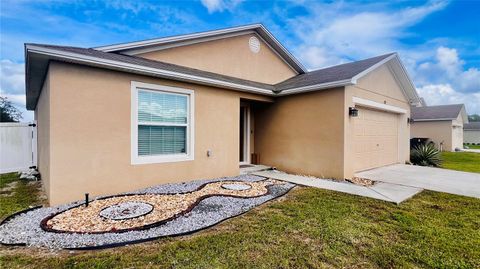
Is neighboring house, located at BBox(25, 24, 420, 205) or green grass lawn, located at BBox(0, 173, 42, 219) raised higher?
neighboring house, located at BBox(25, 24, 420, 205)

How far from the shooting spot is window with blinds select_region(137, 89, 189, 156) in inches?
257

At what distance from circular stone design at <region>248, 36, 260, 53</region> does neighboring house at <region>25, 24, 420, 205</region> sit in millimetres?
46

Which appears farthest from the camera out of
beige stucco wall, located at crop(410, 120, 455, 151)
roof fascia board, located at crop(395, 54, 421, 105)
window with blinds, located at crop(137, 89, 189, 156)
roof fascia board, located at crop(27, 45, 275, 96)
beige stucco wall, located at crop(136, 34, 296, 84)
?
beige stucco wall, located at crop(410, 120, 455, 151)

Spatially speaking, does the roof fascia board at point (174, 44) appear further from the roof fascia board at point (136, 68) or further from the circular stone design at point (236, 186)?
the circular stone design at point (236, 186)

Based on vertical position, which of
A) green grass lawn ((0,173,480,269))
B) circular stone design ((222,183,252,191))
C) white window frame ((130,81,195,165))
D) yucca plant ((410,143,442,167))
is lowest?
green grass lawn ((0,173,480,269))

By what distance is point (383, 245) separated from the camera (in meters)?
3.52

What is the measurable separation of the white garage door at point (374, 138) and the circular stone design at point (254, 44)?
5266 millimetres

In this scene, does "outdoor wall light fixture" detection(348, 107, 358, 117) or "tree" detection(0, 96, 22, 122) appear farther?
"tree" detection(0, 96, 22, 122)

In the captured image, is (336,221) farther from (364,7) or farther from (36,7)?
(36,7)

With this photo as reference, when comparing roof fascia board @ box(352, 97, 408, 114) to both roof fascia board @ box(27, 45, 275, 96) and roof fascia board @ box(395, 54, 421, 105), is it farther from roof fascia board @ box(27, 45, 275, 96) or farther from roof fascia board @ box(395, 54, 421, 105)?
roof fascia board @ box(27, 45, 275, 96)

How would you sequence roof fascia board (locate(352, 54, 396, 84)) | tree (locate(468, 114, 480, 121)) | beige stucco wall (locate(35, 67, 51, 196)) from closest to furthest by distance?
1. beige stucco wall (locate(35, 67, 51, 196))
2. roof fascia board (locate(352, 54, 396, 84))
3. tree (locate(468, 114, 480, 121))

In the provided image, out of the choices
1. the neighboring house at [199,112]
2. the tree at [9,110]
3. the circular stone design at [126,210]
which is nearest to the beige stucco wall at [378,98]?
the neighboring house at [199,112]

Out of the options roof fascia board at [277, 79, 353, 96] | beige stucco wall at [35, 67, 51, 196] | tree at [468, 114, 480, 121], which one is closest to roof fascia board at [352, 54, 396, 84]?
roof fascia board at [277, 79, 353, 96]

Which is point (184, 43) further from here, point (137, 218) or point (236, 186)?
point (137, 218)
